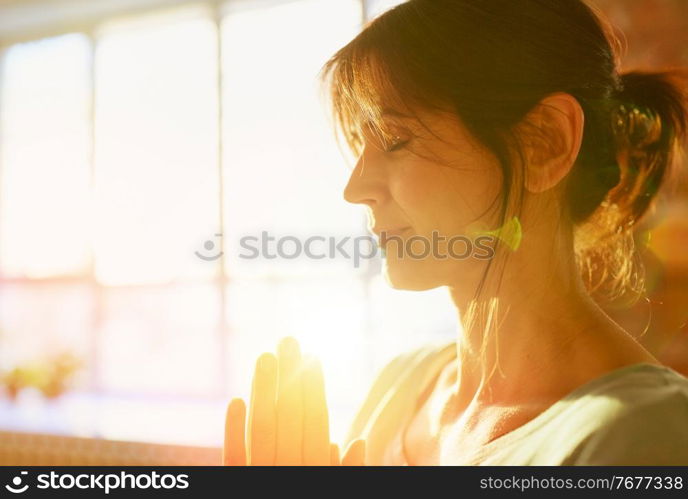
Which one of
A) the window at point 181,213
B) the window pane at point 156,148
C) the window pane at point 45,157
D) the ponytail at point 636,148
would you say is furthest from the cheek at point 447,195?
the window pane at point 45,157

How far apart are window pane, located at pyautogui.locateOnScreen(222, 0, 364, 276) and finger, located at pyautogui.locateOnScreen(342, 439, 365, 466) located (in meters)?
0.95

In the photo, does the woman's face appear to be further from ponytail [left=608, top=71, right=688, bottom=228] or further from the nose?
ponytail [left=608, top=71, right=688, bottom=228]

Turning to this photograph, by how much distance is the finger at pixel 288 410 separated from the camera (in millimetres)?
531

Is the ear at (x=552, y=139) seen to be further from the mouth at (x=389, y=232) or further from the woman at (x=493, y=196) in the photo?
the mouth at (x=389, y=232)

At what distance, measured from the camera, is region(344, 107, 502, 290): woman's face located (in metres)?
0.56

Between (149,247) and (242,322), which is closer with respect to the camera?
(242,322)

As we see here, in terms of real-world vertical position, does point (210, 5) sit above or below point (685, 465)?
above

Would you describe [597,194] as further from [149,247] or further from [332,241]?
Answer: [149,247]

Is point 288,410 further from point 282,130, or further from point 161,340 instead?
point 161,340

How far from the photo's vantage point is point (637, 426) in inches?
16.1

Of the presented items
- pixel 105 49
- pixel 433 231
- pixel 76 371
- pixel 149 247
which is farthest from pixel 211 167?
pixel 433 231

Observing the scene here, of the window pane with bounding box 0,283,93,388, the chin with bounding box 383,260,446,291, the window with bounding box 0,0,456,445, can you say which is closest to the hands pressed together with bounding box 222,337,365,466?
the chin with bounding box 383,260,446,291

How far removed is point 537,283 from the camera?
57 cm

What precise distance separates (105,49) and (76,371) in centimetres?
104
